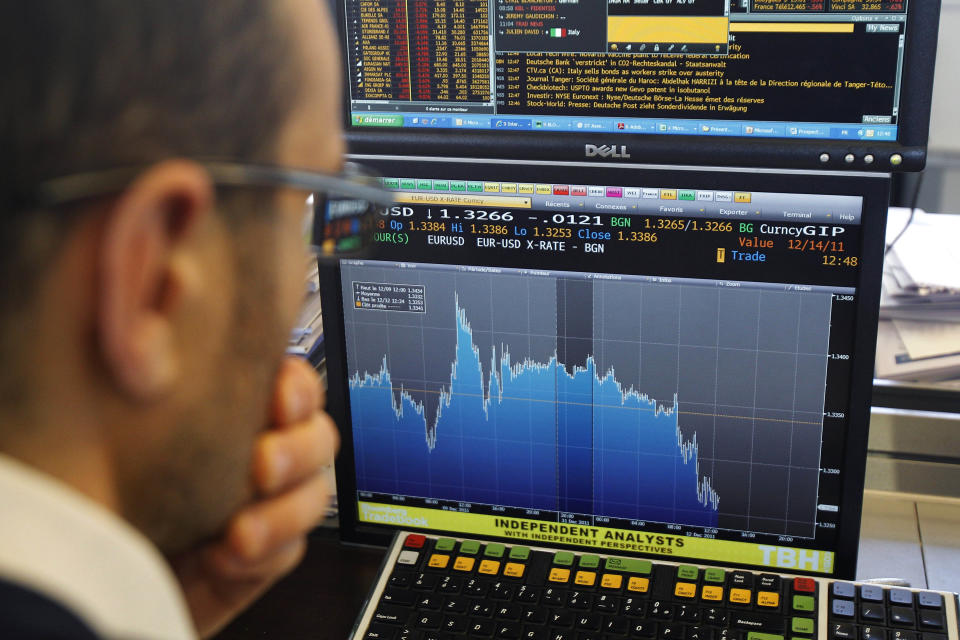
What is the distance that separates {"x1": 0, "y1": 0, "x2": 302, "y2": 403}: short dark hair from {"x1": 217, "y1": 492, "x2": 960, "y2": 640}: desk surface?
68cm

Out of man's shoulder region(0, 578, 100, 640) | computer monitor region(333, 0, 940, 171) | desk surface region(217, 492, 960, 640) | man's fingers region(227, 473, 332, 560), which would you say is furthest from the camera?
desk surface region(217, 492, 960, 640)

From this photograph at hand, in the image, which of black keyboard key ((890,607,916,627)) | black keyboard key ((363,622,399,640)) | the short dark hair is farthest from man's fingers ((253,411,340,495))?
black keyboard key ((890,607,916,627))

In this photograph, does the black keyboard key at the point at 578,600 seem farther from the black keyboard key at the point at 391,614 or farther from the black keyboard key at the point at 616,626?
the black keyboard key at the point at 391,614

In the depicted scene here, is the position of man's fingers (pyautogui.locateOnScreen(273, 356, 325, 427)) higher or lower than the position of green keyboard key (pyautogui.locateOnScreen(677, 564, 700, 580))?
higher

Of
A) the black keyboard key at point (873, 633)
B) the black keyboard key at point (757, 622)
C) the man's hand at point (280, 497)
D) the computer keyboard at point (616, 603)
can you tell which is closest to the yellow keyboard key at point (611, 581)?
the computer keyboard at point (616, 603)

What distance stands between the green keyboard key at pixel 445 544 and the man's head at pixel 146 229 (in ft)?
1.83

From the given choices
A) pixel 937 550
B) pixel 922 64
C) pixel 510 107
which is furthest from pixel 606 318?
pixel 937 550

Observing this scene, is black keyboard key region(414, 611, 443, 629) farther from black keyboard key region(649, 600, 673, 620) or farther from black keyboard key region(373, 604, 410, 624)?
black keyboard key region(649, 600, 673, 620)

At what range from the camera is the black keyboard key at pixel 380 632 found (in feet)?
2.96

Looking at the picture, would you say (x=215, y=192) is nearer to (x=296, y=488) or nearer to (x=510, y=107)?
(x=296, y=488)

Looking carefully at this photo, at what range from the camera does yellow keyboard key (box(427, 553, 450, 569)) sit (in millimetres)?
974

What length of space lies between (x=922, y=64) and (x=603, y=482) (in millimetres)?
458

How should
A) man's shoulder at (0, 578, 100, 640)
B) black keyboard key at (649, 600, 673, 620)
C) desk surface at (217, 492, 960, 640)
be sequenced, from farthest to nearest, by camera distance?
desk surface at (217, 492, 960, 640) → black keyboard key at (649, 600, 673, 620) → man's shoulder at (0, 578, 100, 640)

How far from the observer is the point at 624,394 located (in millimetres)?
936
